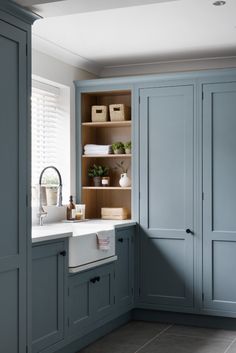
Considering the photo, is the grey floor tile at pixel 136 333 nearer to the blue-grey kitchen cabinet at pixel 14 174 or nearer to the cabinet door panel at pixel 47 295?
the cabinet door panel at pixel 47 295

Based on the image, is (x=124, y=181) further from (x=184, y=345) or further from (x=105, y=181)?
(x=184, y=345)

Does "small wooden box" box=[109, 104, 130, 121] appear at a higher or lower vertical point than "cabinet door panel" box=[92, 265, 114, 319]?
higher

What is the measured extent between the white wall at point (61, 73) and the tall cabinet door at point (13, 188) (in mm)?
1433

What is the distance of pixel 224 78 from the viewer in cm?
506

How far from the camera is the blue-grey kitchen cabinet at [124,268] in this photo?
5.04 meters

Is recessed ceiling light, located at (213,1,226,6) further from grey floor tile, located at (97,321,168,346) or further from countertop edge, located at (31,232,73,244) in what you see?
grey floor tile, located at (97,321,168,346)

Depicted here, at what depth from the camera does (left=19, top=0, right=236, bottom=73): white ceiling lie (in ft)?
13.2

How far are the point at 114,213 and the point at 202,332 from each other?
4.46ft

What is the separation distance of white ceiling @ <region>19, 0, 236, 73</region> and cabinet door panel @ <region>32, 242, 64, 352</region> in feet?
5.10

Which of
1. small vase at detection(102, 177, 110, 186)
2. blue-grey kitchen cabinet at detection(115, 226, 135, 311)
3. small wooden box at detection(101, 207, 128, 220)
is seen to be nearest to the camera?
blue-grey kitchen cabinet at detection(115, 226, 135, 311)

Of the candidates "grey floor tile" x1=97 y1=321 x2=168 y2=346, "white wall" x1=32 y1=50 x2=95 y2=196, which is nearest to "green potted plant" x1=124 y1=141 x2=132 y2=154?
"white wall" x1=32 y1=50 x2=95 y2=196

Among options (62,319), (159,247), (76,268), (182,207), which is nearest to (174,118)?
(182,207)

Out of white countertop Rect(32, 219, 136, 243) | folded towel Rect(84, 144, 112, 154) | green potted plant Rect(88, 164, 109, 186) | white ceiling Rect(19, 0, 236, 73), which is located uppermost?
white ceiling Rect(19, 0, 236, 73)

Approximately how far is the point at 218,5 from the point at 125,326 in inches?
113
